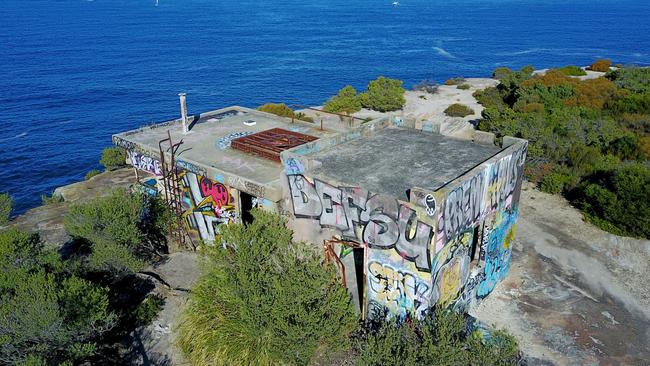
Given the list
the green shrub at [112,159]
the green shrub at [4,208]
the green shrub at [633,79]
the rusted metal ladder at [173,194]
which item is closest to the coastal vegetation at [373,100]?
the green shrub at [633,79]

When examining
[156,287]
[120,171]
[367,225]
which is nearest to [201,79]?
[120,171]

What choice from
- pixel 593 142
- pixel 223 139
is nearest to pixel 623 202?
pixel 593 142

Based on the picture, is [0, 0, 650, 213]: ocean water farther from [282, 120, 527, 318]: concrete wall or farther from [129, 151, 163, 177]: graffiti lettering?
[282, 120, 527, 318]: concrete wall

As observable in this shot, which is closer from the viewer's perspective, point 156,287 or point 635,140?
point 156,287

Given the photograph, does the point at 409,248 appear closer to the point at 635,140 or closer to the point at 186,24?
the point at 635,140

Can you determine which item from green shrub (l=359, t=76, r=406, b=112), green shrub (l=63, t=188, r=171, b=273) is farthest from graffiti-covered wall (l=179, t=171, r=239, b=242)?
green shrub (l=359, t=76, r=406, b=112)

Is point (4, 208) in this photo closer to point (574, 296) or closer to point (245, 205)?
point (245, 205)
